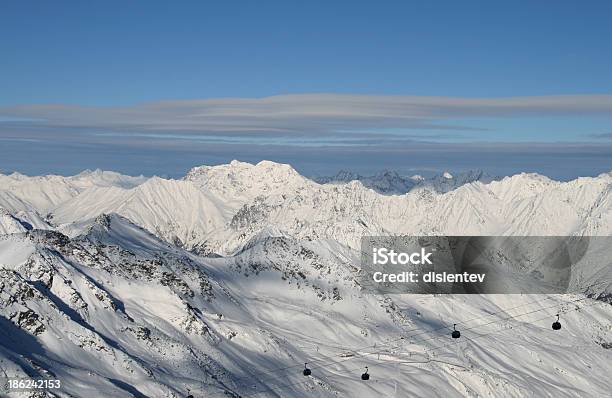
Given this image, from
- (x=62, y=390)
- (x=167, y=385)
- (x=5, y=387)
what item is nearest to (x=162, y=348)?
(x=167, y=385)

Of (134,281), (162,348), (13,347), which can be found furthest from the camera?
(134,281)

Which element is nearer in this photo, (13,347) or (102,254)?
(13,347)

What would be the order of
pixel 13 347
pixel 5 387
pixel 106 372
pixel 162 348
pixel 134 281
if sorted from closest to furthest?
pixel 5 387, pixel 13 347, pixel 106 372, pixel 162 348, pixel 134 281

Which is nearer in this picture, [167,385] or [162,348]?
[167,385]

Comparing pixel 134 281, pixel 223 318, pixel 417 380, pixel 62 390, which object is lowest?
pixel 417 380

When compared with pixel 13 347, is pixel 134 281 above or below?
below

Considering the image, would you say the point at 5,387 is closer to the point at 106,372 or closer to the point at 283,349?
the point at 106,372

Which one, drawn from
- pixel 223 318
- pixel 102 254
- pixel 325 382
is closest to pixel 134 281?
pixel 102 254

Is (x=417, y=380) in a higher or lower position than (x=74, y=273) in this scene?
lower

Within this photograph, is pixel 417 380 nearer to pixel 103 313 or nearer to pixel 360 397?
pixel 360 397
